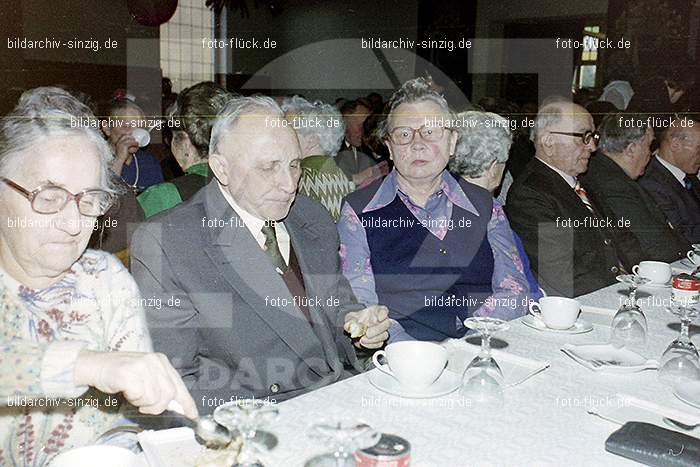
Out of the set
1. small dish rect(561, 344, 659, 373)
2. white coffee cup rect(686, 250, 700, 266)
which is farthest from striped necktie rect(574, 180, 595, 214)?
small dish rect(561, 344, 659, 373)

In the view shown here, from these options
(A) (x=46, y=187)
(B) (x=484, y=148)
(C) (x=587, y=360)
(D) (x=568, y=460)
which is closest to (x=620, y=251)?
(B) (x=484, y=148)

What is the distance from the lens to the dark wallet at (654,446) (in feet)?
3.64

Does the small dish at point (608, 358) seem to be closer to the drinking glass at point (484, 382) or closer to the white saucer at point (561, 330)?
the white saucer at point (561, 330)

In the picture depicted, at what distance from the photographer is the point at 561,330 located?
190cm

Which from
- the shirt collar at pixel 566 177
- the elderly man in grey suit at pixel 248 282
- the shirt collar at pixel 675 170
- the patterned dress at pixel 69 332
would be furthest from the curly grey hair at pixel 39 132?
the shirt collar at pixel 675 170

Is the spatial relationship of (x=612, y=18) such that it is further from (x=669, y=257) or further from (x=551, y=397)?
(x=551, y=397)

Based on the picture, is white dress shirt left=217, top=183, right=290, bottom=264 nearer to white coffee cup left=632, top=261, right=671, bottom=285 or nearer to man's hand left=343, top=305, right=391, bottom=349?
man's hand left=343, top=305, right=391, bottom=349

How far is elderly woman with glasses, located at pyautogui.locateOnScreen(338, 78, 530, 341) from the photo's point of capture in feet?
8.30

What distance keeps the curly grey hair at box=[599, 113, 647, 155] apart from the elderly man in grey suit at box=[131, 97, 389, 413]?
2464 millimetres

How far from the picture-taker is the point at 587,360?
5.37 ft

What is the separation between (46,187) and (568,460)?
1.15 m

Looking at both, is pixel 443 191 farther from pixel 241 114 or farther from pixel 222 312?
pixel 222 312

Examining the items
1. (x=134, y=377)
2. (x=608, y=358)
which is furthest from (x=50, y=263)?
(x=608, y=358)

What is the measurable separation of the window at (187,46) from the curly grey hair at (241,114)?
6.85 metres
